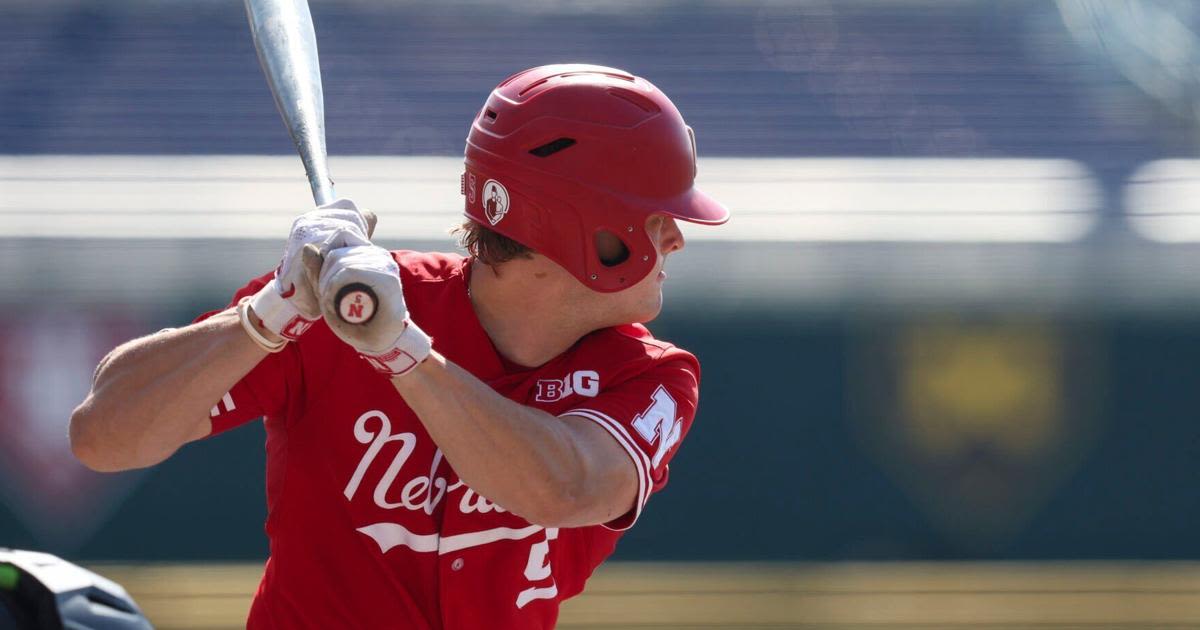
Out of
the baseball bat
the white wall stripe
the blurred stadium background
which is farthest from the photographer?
the white wall stripe

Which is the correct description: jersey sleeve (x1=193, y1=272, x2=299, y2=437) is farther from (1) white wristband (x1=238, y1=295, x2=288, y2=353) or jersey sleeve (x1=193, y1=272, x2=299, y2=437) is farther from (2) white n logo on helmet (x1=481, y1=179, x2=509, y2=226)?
(2) white n logo on helmet (x1=481, y1=179, x2=509, y2=226)

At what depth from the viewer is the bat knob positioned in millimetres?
1166

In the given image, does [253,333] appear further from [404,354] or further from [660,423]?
[660,423]

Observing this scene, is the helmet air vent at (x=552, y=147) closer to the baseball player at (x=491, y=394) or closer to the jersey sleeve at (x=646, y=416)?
the baseball player at (x=491, y=394)

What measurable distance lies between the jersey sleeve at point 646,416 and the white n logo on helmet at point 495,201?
0.23 metres

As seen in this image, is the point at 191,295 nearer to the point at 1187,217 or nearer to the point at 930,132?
the point at 930,132

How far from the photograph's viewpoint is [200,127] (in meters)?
4.95

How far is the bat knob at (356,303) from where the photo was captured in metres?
1.17

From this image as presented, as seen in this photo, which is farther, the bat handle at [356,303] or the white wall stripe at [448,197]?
the white wall stripe at [448,197]

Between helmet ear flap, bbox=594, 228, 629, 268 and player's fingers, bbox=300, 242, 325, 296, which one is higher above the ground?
player's fingers, bbox=300, 242, 325, 296

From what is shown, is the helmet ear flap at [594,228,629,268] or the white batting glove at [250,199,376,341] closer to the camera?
the white batting glove at [250,199,376,341]

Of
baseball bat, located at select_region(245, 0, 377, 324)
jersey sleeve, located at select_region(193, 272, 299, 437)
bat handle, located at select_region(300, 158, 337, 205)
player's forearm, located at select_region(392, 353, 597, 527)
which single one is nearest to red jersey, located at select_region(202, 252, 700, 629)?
jersey sleeve, located at select_region(193, 272, 299, 437)

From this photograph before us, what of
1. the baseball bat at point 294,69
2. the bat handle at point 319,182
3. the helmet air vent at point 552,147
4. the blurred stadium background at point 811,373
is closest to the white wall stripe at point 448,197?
the blurred stadium background at point 811,373

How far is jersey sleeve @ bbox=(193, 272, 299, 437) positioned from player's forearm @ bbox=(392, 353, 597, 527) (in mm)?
212
